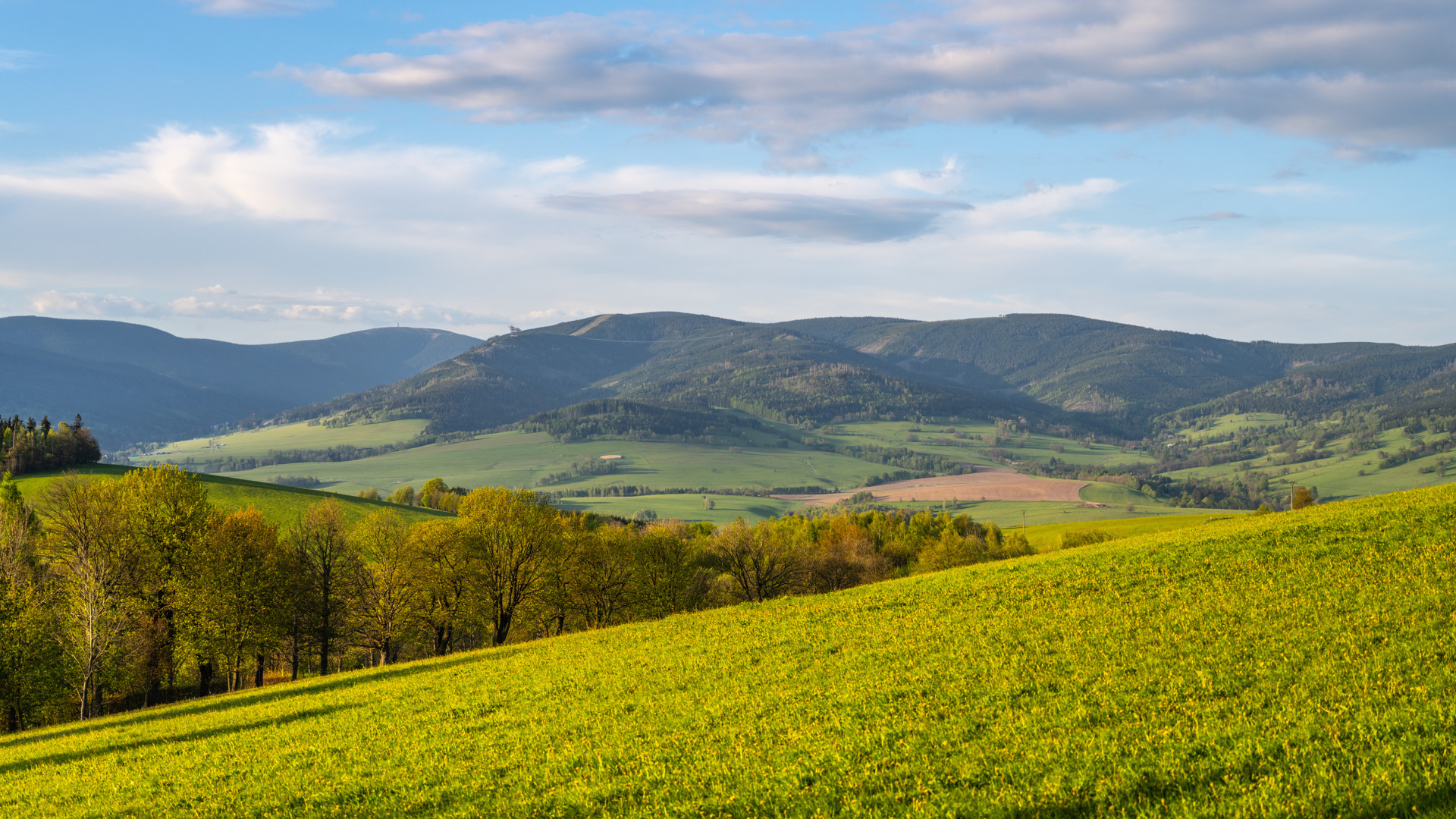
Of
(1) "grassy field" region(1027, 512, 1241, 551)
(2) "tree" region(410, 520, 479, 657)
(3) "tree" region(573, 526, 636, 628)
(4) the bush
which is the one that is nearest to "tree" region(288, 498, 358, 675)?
(2) "tree" region(410, 520, 479, 657)

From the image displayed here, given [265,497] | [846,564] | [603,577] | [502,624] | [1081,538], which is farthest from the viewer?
[1081,538]

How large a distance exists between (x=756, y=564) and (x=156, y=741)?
190ft

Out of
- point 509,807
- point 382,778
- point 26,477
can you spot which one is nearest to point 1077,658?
point 509,807

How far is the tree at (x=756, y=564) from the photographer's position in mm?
84188

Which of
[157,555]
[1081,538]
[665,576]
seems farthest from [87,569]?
[1081,538]

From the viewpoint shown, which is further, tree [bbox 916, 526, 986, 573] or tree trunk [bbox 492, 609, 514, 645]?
tree [bbox 916, 526, 986, 573]

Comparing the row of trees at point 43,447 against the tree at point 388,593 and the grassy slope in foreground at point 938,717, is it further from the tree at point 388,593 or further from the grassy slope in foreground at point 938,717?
the grassy slope in foreground at point 938,717

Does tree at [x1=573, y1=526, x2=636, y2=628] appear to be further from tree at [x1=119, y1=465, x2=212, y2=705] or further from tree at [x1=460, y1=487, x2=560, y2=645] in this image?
tree at [x1=119, y1=465, x2=212, y2=705]

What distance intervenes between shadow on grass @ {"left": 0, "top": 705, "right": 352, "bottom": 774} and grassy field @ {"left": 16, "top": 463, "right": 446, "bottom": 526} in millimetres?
80005

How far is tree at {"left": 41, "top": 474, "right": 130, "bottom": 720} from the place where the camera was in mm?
45938

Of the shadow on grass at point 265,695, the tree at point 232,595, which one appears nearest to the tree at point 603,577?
the tree at point 232,595

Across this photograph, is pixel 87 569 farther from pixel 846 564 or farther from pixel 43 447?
pixel 43 447

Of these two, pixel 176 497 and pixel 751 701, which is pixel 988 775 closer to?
pixel 751 701

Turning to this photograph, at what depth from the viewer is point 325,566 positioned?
62875mm
